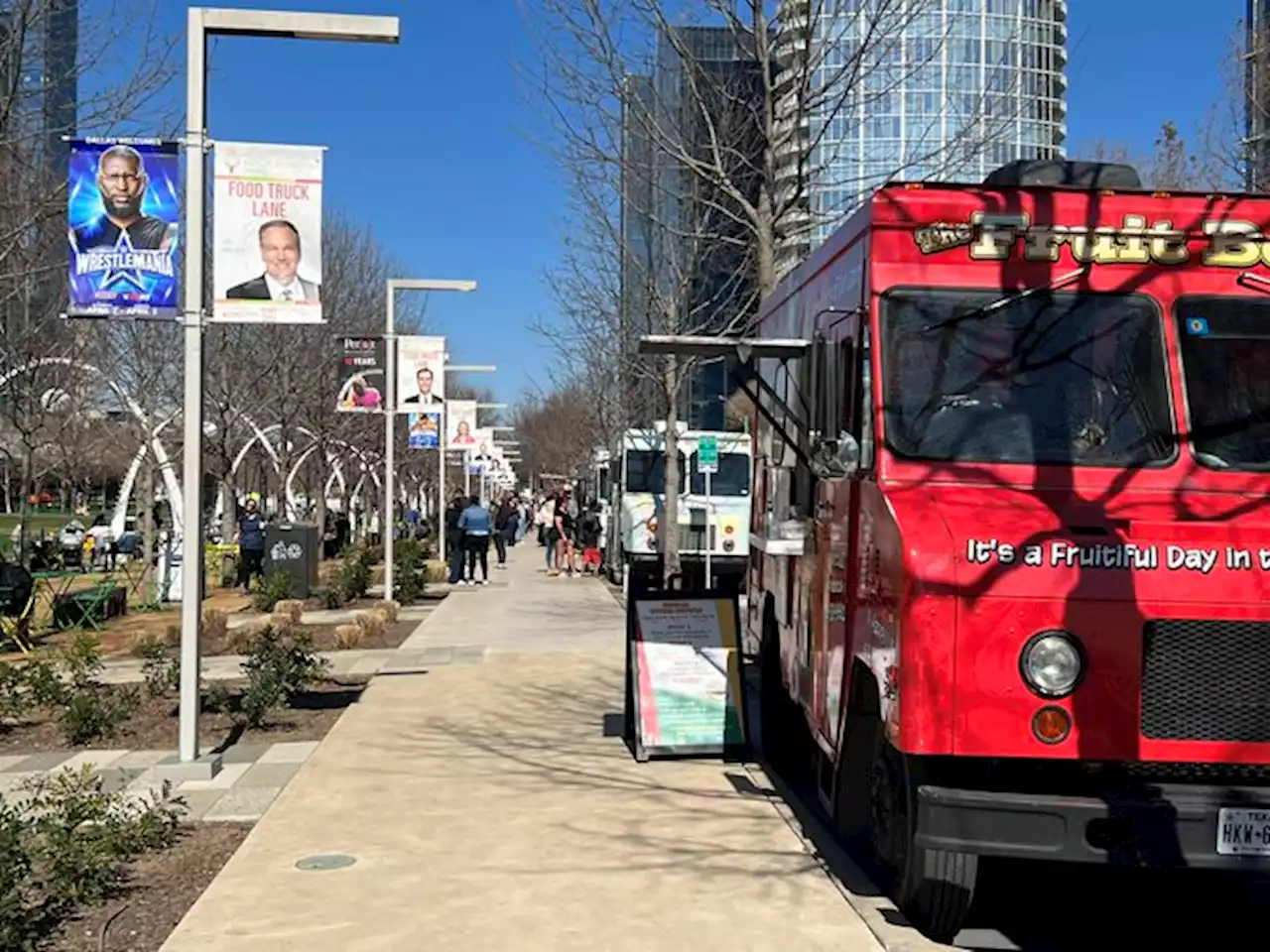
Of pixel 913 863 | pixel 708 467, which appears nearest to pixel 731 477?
pixel 708 467

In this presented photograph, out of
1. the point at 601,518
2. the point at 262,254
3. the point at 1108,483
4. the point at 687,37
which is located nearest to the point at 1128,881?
the point at 1108,483

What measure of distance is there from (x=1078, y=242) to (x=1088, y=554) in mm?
1587

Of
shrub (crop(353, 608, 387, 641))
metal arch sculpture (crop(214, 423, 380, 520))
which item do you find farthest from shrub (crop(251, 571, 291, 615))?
metal arch sculpture (crop(214, 423, 380, 520))

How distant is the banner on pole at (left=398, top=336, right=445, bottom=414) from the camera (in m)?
21.9

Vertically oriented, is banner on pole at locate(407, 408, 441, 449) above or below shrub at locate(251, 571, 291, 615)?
above

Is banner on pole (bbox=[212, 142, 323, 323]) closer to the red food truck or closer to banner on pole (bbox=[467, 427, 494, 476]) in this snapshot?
the red food truck

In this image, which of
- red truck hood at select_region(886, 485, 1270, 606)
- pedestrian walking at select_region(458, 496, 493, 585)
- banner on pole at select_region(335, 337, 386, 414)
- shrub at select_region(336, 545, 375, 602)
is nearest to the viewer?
red truck hood at select_region(886, 485, 1270, 606)

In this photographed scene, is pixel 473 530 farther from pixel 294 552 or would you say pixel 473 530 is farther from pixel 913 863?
pixel 913 863

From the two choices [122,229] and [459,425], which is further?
[459,425]

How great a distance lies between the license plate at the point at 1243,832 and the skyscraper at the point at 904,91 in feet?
28.8

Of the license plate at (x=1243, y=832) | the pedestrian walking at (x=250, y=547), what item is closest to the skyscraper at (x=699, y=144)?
the license plate at (x=1243, y=832)

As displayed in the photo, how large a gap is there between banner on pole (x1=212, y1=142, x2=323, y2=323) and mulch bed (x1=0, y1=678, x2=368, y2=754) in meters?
3.11

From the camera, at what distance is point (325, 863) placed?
6.34 metres

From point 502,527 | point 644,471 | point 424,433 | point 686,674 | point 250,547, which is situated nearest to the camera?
point 686,674
